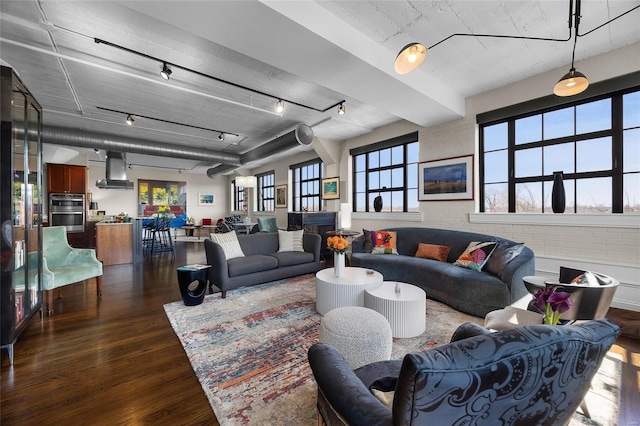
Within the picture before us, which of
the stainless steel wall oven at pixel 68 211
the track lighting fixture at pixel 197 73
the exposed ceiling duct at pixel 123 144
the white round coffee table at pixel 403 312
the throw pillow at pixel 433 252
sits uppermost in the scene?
the track lighting fixture at pixel 197 73

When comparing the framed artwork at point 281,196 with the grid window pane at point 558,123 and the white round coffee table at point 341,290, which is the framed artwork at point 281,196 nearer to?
the white round coffee table at point 341,290

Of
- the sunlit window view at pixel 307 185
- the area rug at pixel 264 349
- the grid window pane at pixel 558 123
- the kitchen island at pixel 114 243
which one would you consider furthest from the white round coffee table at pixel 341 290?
the kitchen island at pixel 114 243

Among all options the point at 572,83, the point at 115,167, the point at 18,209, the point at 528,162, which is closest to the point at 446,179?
the point at 528,162

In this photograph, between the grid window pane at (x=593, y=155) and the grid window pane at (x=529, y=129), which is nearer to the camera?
the grid window pane at (x=593, y=155)

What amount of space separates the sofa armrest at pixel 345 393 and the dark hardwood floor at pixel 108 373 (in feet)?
3.23

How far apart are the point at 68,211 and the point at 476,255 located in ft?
29.7

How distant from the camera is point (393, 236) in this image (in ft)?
15.1

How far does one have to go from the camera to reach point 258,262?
12.7 feet

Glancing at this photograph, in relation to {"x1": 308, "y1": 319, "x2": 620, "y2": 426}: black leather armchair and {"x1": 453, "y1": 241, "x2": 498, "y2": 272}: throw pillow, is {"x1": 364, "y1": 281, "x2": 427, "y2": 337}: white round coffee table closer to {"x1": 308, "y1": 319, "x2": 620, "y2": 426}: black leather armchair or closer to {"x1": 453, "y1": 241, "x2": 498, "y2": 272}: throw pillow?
{"x1": 453, "y1": 241, "x2": 498, "y2": 272}: throw pillow

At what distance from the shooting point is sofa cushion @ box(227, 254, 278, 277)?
365 cm

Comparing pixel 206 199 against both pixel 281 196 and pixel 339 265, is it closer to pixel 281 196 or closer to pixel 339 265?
pixel 281 196

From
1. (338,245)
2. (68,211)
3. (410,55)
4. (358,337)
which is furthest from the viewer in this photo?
(68,211)

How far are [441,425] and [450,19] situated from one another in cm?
318

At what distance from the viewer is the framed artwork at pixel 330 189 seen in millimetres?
6613
